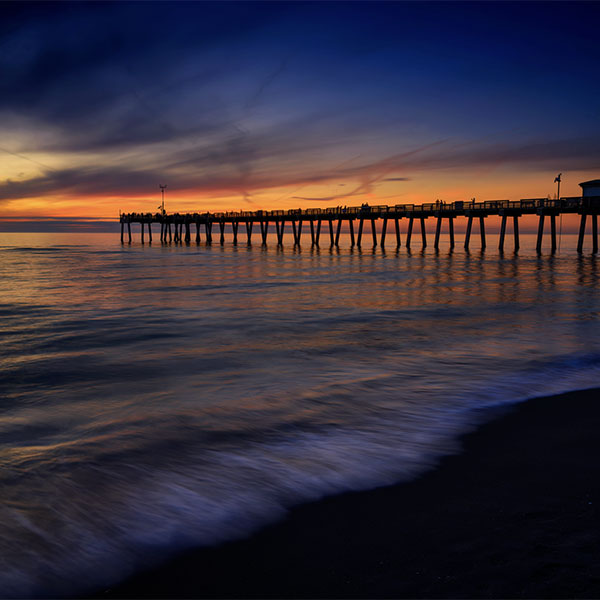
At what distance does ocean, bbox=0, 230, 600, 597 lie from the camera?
382 centimetres

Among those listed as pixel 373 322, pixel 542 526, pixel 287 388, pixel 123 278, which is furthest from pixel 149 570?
pixel 123 278

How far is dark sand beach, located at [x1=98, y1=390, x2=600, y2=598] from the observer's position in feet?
9.29

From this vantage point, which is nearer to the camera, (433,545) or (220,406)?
(433,545)

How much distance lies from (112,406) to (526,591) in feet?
19.4

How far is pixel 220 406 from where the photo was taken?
6.90 metres

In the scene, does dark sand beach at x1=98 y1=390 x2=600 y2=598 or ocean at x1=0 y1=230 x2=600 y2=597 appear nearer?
dark sand beach at x1=98 y1=390 x2=600 y2=598

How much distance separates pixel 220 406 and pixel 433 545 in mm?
4271

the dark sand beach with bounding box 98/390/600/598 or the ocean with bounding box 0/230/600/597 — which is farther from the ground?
the dark sand beach with bounding box 98/390/600/598

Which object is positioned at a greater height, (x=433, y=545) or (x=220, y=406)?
(x=433, y=545)

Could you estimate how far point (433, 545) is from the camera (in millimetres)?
3186

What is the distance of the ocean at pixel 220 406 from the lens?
12.5 feet

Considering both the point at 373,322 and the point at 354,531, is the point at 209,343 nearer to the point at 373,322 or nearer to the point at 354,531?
the point at 373,322

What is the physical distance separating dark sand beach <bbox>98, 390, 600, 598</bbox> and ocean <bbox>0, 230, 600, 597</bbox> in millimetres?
327

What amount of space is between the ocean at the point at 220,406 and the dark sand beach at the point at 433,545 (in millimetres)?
327
